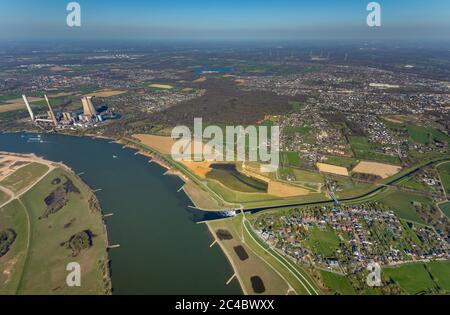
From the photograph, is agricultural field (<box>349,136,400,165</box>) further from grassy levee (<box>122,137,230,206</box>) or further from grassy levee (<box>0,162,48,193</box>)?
grassy levee (<box>0,162,48,193</box>)

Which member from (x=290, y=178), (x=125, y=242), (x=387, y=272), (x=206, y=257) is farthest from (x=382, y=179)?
(x=125, y=242)

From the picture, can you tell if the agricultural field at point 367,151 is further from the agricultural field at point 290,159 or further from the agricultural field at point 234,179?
the agricultural field at point 234,179

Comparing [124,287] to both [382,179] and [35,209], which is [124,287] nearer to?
[35,209]

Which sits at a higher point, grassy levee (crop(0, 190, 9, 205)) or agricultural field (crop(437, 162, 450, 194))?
agricultural field (crop(437, 162, 450, 194))

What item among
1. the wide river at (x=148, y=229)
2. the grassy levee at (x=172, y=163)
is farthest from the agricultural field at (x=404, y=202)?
the wide river at (x=148, y=229)

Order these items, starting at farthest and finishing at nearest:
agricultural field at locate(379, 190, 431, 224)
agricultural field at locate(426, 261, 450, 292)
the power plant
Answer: the power plant < agricultural field at locate(379, 190, 431, 224) < agricultural field at locate(426, 261, 450, 292)

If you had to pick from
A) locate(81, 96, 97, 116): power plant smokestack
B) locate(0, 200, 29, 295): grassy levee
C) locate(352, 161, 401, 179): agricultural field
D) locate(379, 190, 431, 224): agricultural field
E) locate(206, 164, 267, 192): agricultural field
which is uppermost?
→ locate(81, 96, 97, 116): power plant smokestack

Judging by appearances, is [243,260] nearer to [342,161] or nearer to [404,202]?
[404,202]

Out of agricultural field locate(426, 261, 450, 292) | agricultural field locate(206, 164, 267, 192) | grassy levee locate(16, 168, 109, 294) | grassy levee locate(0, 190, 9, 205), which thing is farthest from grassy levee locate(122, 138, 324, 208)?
grassy levee locate(0, 190, 9, 205)
